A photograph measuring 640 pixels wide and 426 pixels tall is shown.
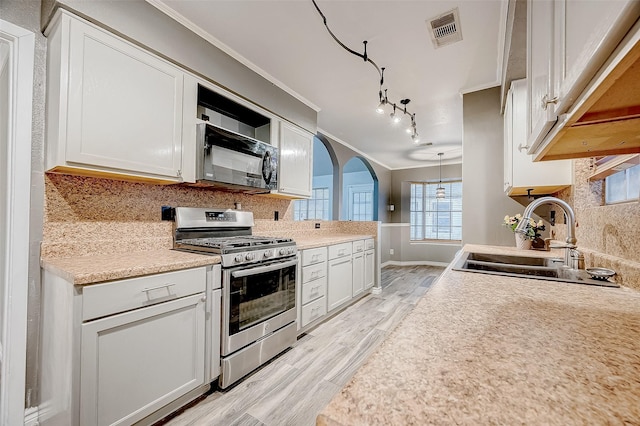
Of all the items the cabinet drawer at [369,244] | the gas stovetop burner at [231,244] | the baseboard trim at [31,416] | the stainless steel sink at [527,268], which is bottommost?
the baseboard trim at [31,416]

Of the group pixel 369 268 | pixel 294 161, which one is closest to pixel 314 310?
pixel 369 268

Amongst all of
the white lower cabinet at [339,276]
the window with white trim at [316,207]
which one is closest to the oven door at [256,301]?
the white lower cabinet at [339,276]

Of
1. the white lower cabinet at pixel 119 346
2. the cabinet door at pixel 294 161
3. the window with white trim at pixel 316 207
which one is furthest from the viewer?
the window with white trim at pixel 316 207

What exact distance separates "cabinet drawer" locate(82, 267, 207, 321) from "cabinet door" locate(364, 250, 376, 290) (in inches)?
99.9

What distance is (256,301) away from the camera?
6.36ft

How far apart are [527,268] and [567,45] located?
1220 mm

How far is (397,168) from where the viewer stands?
22.5 ft

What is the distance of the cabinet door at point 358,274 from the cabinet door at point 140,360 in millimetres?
2146

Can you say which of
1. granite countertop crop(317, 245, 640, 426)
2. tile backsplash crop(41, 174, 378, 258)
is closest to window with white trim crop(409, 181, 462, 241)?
tile backsplash crop(41, 174, 378, 258)

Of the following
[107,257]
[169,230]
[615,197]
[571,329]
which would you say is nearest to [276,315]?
[169,230]

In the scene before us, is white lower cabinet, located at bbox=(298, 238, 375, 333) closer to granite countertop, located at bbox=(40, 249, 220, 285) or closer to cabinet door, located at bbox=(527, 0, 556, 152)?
granite countertop, located at bbox=(40, 249, 220, 285)

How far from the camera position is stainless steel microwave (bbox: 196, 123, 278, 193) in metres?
1.97

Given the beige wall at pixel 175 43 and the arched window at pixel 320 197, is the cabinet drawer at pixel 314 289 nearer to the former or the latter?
the beige wall at pixel 175 43

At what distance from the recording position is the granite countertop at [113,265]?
118 centimetres
